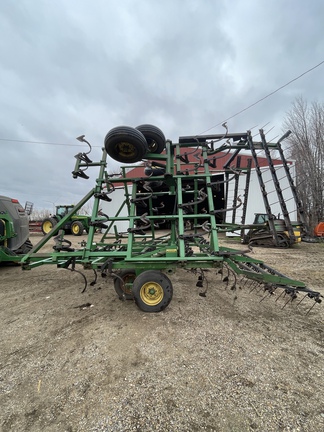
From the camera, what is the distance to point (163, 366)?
193 cm

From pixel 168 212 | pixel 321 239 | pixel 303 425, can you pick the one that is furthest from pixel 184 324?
pixel 321 239

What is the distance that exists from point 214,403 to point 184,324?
110 cm

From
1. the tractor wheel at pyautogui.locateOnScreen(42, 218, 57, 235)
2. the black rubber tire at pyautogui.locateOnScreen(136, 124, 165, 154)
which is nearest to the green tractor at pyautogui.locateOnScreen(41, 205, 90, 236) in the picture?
the tractor wheel at pyautogui.locateOnScreen(42, 218, 57, 235)

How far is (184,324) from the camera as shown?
2.66 metres

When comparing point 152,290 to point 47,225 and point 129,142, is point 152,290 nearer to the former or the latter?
point 129,142

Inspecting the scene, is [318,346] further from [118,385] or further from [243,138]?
[243,138]

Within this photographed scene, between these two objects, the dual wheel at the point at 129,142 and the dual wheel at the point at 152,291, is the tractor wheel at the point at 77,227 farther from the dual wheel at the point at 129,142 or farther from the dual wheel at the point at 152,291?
the dual wheel at the point at 152,291

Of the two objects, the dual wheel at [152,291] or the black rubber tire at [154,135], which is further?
the black rubber tire at [154,135]

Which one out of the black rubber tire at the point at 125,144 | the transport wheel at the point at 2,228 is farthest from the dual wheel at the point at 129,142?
the transport wheel at the point at 2,228

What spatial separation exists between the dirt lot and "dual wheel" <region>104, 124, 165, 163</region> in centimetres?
238

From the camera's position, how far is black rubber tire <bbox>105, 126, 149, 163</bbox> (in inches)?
117

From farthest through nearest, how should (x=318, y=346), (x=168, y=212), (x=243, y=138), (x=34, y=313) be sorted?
(x=168, y=212), (x=243, y=138), (x=34, y=313), (x=318, y=346)

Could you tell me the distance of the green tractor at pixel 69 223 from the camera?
13.9 meters

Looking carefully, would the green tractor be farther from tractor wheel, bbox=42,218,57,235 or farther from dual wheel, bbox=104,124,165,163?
dual wheel, bbox=104,124,165,163
